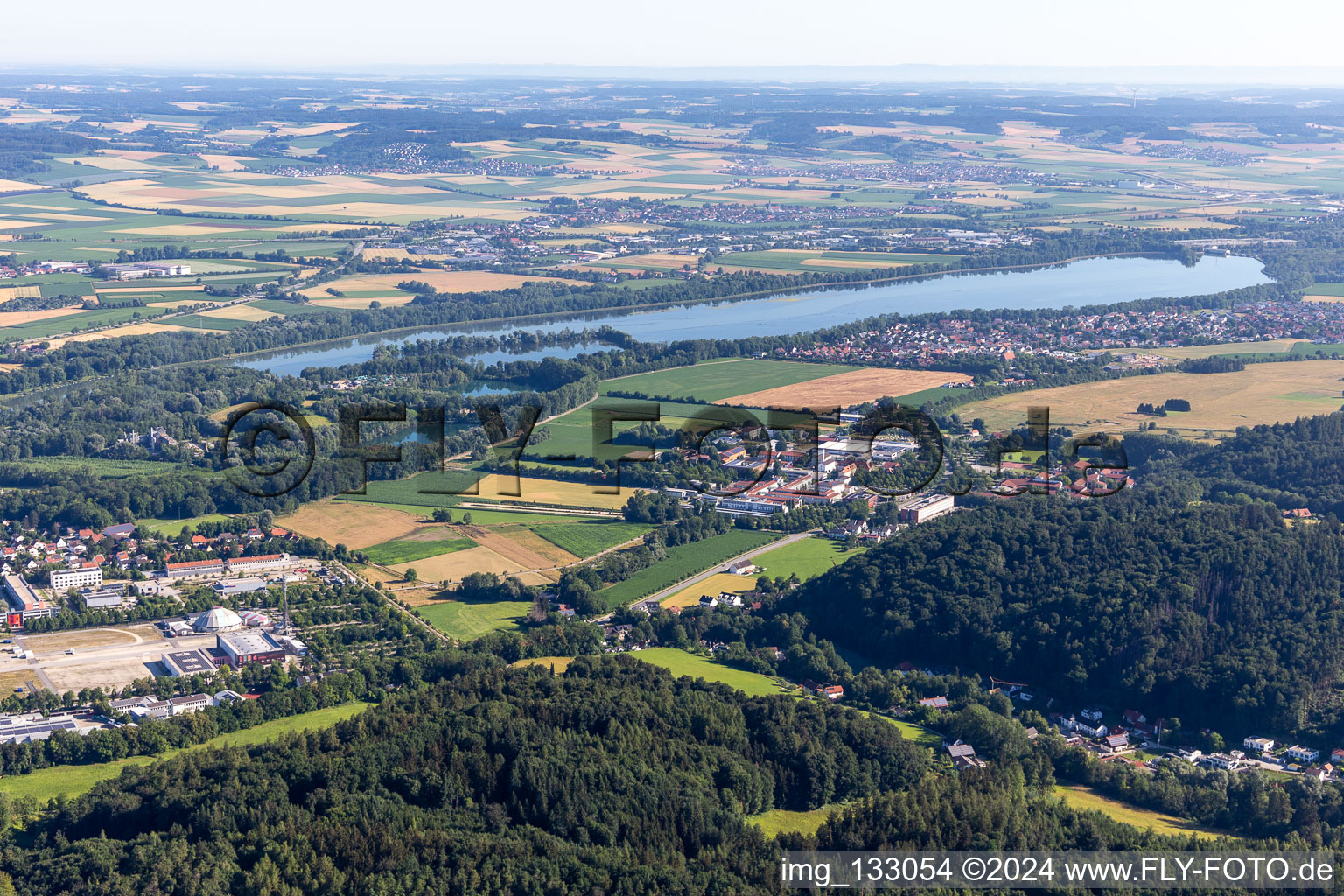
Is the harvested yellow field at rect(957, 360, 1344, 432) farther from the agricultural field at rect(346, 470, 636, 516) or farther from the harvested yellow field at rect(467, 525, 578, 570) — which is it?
the harvested yellow field at rect(467, 525, 578, 570)

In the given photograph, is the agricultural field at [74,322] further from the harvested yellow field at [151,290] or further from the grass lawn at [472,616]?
the grass lawn at [472,616]

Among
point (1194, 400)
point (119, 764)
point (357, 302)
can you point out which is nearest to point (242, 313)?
point (357, 302)

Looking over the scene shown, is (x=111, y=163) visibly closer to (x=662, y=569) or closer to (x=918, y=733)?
(x=662, y=569)

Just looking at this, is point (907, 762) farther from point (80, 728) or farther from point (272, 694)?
point (80, 728)

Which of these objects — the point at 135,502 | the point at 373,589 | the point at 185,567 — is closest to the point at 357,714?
the point at 373,589

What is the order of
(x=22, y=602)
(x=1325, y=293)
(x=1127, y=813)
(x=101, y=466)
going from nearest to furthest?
(x=1127, y=813)
(x=22, y=602)
(x=101, y=466)
(x=1325, y=293)

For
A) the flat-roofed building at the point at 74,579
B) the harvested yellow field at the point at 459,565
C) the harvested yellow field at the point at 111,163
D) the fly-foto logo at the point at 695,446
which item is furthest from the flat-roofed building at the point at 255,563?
the harvested yellow field at the point at 111,163
